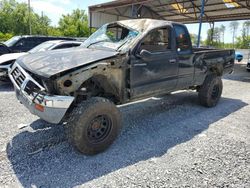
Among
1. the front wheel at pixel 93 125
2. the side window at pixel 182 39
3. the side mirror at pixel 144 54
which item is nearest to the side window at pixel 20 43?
the side window at pixel 182 39

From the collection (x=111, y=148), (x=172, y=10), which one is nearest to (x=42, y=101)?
(x=111, y=148)

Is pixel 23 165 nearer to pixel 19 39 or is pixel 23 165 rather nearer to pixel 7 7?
pixel 19 39

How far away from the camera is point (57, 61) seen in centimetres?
340

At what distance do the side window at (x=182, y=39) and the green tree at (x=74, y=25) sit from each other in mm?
39378

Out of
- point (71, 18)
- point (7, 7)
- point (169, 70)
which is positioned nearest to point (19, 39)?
point (169, 70)

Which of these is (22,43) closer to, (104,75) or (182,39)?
(182,39)

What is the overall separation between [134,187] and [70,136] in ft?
3.71

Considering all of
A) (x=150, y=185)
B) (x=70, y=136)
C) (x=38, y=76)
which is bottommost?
(x=150, y=185)

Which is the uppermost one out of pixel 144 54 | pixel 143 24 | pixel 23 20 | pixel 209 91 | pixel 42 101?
pixel 23 20

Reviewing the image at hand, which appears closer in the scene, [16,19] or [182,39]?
[182,39]

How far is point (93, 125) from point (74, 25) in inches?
1808

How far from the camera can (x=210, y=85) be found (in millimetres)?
5891

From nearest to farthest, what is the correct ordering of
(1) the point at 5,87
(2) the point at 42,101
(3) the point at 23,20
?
(2) the point at 42,101, (1) the point at 5,87, (3) the point at 23,20

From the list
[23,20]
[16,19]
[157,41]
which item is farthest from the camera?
[23,20]
